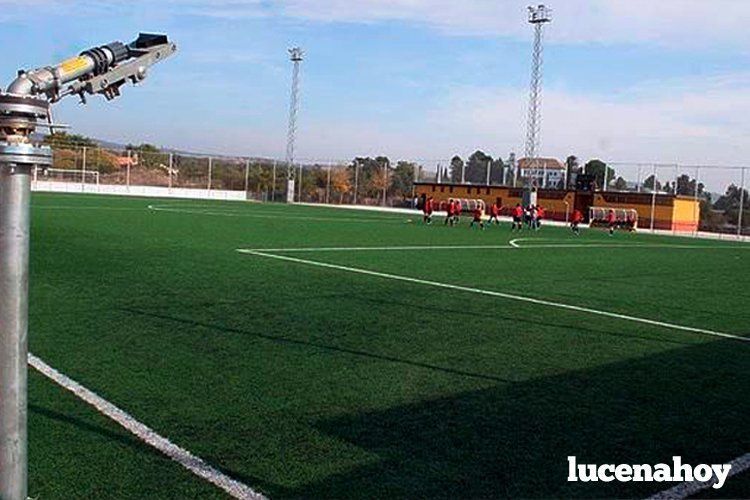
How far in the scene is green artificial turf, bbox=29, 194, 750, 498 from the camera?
16.0ft

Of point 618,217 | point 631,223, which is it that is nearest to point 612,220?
point 631,223

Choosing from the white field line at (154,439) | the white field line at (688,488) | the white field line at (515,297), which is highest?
the white field line at (515,297)

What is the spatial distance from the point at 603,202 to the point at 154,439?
53620 mm

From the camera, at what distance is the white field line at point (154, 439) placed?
179 inches

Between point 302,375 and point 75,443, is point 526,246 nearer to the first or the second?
point 302,375

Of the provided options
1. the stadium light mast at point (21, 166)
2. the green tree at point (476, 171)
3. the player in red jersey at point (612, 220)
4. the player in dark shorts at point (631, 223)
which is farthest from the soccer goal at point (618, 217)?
the stadium light mast at point (21, 166)

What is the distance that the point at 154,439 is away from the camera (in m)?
5.33

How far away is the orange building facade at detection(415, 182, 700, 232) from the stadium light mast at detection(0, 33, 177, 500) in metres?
53.5

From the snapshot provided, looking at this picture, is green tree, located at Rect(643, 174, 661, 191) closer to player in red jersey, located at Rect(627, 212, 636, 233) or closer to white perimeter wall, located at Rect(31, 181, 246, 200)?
player in red jersey, located at Rect(627, 212, 636, 233)

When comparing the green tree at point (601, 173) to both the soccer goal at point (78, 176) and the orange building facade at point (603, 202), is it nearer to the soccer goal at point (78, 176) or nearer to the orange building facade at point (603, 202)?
the orange building facade at point (603, 202)

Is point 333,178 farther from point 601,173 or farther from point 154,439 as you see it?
point 154,439

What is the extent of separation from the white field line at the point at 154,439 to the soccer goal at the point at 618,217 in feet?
148

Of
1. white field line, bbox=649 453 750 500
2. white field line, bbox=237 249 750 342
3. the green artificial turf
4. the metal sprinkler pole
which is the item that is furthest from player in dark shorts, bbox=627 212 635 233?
→ the metal sprinkler pole

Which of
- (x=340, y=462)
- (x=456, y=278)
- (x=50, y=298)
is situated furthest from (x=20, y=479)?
(x=456, y=278)
